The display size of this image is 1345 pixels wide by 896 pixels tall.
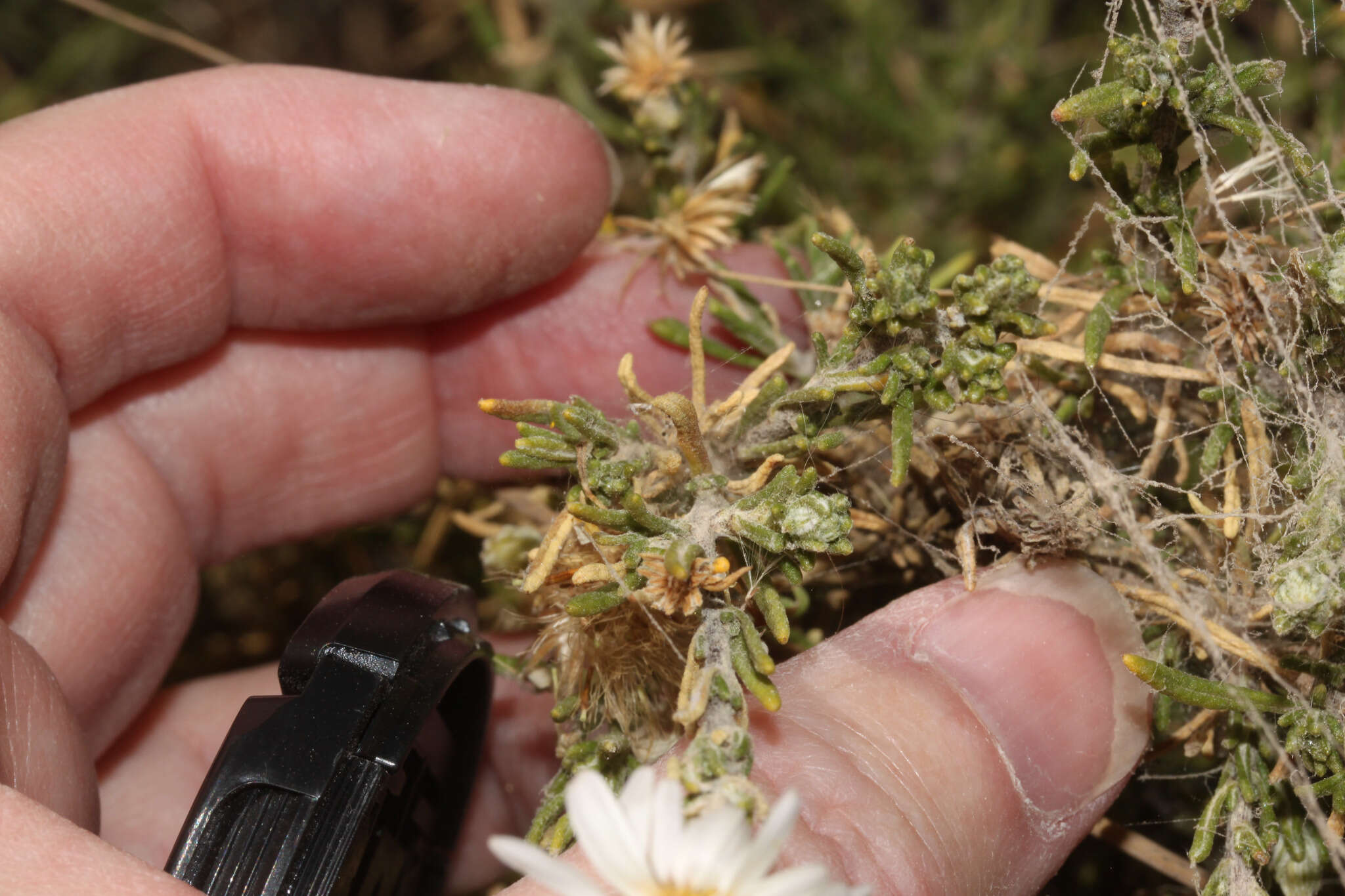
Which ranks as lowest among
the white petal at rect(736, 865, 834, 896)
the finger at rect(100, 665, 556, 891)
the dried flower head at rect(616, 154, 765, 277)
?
the finger at rect(100, 665, 556, 891)

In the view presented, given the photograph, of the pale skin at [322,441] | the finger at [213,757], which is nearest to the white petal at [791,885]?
the pale skin at [322,441]

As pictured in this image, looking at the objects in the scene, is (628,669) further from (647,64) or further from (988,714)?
(647,64)

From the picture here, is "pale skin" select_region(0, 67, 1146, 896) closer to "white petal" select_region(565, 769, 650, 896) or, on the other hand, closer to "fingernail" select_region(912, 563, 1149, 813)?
"fingernail" select_region(912, 563, 1149, 813)

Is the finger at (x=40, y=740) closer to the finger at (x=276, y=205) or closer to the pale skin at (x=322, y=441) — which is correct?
the pale skin at (x=322, y=441)

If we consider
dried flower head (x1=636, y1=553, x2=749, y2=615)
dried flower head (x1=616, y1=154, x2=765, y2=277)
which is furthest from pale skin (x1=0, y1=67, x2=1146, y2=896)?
dried flower head (x1=636, y1=553, x2=749, y2=615)

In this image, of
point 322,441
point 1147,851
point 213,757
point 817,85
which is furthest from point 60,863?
point 817,85
